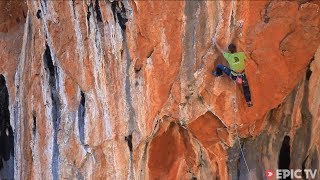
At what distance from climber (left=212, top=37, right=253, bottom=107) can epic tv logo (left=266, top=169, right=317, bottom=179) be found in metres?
1.74

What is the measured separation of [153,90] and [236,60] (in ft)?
4.26

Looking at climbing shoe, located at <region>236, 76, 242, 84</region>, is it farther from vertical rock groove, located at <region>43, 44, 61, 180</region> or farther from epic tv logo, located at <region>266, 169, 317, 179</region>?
vertical rock groove, located at <region>43, 44, 61, 180</region>

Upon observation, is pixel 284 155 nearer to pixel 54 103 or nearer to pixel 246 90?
pixel 246 90

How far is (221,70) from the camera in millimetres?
6621

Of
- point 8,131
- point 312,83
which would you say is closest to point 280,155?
point 312,83

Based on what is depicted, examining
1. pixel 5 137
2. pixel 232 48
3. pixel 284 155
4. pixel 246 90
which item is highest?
pixel 232 48

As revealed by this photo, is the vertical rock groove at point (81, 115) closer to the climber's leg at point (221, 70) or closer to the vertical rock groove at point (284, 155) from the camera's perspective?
the climber's leg at point (221, 70)

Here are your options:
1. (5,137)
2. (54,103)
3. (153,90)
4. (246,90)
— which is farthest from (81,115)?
(246,90)

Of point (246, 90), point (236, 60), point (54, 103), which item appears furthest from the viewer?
point (54, 103)

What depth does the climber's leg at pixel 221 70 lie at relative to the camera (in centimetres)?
653

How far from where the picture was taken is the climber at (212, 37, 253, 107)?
21.0ft

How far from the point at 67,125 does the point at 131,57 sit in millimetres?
1444

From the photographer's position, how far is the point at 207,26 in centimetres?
645

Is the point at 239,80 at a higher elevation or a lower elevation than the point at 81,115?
higher
